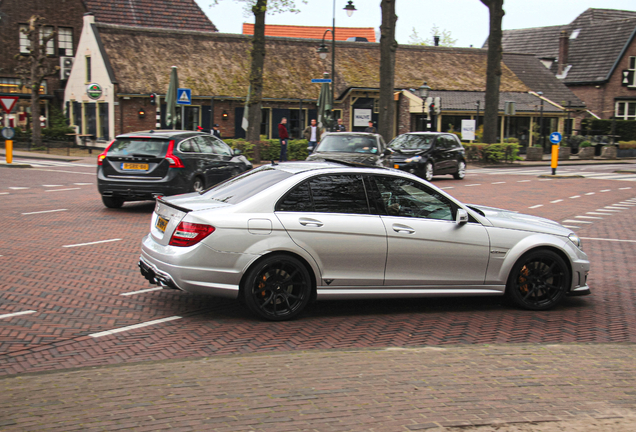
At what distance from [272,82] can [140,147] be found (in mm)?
28493

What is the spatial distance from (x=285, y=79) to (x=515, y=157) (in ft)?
49.6

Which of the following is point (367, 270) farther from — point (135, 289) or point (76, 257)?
point (76, 257)

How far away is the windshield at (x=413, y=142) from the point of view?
22.1 metres

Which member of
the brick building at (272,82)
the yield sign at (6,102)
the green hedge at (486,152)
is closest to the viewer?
the yield sign at (6,102)

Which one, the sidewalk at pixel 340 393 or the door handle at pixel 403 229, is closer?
the sidewalk at pixel 340 393

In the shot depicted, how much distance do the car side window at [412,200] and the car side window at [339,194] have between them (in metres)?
0.22

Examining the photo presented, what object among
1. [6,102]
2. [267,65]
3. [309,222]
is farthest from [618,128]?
[309,222]

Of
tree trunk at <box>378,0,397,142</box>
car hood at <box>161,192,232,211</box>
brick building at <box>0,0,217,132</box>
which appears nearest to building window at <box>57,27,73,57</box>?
brick building at <box>0,0,217,132</box>

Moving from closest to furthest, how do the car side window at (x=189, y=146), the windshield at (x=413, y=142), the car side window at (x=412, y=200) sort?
the car side window at (x=412, y=200) → the car side window at (x=189, y=146) → the windshield at (x=413, y=142)

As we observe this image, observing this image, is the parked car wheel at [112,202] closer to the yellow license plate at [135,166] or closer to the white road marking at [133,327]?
the yellow license plate at [135,166]

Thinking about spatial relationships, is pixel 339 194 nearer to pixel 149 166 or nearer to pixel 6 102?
pixel 149 166

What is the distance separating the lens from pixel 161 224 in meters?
6.38

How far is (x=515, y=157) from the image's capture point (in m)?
33.1

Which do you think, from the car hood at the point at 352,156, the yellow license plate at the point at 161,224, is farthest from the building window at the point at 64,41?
the yellow license plate at the point at 161,224
